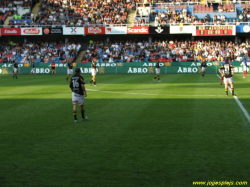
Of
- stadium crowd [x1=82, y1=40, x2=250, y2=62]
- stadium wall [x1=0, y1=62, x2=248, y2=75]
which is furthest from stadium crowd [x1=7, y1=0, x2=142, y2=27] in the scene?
stadium wall [x1=0, y1=62, x2=248, y2=75]

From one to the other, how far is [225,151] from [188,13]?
188ft

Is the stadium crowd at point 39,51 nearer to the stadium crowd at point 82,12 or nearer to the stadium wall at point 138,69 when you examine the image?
the stadium crowd at point 82,12

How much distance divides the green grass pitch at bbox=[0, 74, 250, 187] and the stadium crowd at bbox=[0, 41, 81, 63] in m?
43.3

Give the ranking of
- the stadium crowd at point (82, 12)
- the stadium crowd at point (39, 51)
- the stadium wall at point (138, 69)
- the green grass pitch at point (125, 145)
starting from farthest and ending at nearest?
the stadium crowd at point (82, 12), the stadium crowd at point (39, 51), the stadium wall at point (138, 69), the green grass pitch at point (125, 145)

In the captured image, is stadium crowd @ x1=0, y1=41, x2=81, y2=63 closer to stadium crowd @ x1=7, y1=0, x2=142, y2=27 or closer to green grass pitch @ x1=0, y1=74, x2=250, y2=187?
stadium crowd @ x1=7, y1=0, x2=142, y2=27

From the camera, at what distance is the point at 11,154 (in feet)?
27.9

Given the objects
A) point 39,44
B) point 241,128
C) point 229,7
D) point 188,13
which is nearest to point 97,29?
point 39,44

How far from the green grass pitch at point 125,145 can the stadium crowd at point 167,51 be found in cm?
4071

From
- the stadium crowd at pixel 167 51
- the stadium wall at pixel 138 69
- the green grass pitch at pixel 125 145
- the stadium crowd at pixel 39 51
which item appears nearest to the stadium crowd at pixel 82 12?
the stadium crowd at pixel 39 51

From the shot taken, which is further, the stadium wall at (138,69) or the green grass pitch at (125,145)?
the stadium wall at (138,69)

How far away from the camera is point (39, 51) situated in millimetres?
61438

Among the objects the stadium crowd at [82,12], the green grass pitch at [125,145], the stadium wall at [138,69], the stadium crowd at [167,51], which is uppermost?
the stadium crowd at [82,12]

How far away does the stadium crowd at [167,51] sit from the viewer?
56250 mm

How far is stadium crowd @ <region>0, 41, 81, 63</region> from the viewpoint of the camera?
5866cm
